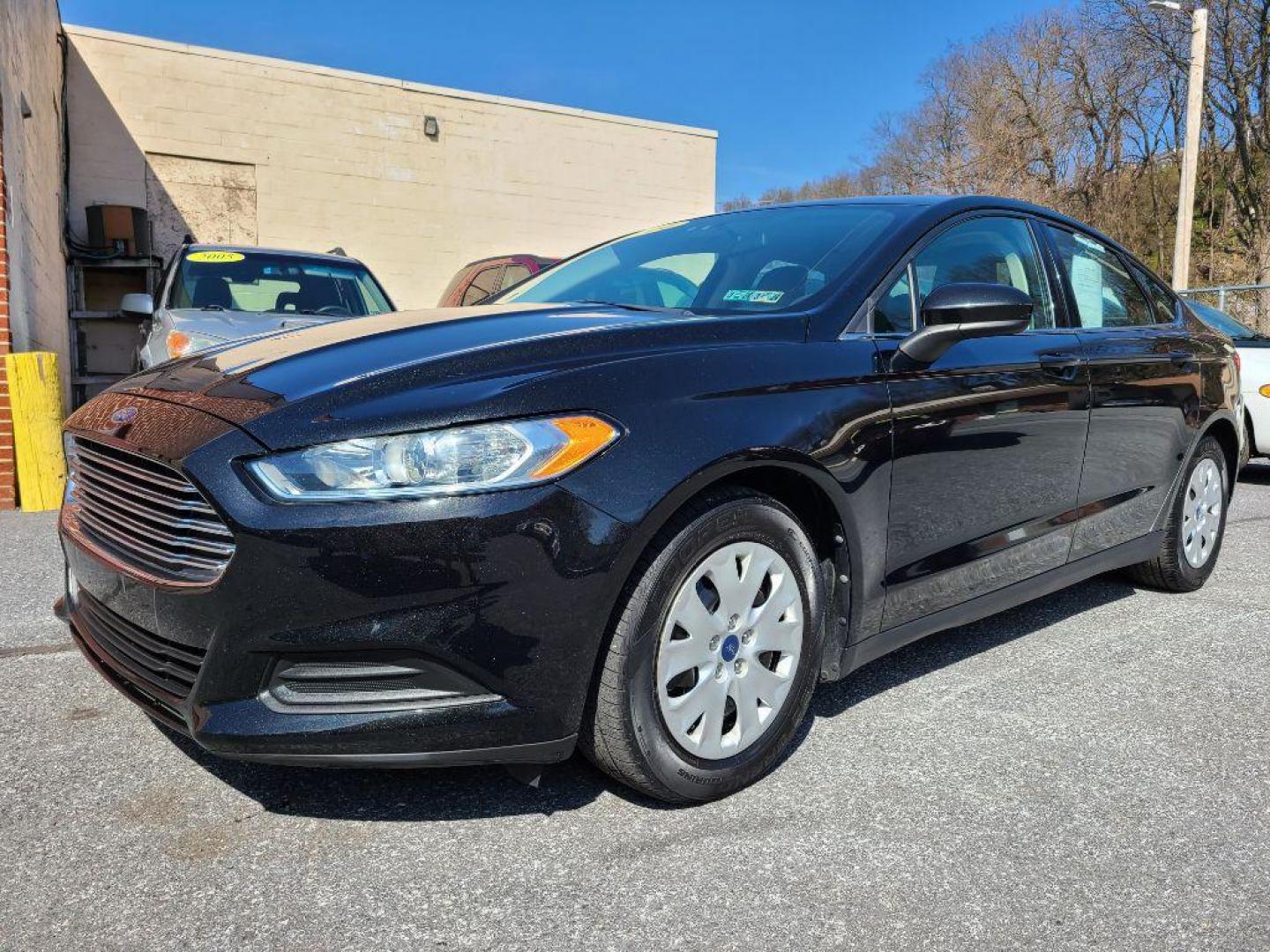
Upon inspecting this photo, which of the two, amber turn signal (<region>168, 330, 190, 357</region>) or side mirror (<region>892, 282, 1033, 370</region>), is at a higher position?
side mirror (<region>892, 282, 1033, 370</region>)

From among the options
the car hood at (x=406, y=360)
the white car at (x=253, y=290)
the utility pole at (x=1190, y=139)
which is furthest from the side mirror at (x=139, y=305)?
the utility pole at (x=1190, y=139)

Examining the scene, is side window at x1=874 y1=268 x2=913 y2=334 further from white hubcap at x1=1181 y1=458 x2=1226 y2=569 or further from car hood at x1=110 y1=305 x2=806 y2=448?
white hubcap at x1=1181 y1=458 x2=1226 y2=569

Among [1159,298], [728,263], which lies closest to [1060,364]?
[728,263]

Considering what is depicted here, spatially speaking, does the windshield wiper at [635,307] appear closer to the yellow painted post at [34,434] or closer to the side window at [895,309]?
the side window at [895,309]

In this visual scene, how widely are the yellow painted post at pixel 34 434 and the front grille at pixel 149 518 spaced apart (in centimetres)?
442

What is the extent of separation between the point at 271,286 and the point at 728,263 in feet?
18.5

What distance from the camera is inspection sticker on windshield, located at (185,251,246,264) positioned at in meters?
8.03

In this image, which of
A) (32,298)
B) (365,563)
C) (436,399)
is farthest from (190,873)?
(32,298)

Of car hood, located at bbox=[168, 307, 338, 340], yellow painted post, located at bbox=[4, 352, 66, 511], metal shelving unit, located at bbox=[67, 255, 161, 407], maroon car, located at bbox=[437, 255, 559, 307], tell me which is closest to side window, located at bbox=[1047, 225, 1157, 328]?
car hood, located at bbox=[168, 307, 338, 340]

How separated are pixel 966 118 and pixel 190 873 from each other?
3130cm

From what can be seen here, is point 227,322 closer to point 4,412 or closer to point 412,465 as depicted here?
point 4,412

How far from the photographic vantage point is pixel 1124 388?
3789 mm

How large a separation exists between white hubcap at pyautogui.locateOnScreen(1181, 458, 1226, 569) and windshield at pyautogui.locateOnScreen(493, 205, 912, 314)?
7.04ft

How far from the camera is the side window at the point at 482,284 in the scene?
10242mm
